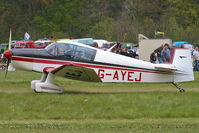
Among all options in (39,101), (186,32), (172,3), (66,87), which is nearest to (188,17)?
(172,3)

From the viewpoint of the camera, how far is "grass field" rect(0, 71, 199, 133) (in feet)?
31.3

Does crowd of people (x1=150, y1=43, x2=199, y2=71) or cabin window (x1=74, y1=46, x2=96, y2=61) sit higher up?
cabin window (x1=74, y1=46, x2=96, y2=61)

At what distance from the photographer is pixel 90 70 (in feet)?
41.8

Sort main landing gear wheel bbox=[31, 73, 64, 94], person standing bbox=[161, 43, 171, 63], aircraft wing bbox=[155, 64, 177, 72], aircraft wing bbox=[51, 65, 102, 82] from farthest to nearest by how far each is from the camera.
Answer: person standing bbox=[161, 43, 171, 63] < aircraft wing bbox=[155, 64, 177, 72] < main landing gear wheel bbox=[31, 73, 64, 94] < aircraft wing bbox=[51, 65, 102, 82]

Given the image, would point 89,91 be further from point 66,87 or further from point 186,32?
point 186,32

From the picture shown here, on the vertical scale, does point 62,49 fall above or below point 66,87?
above

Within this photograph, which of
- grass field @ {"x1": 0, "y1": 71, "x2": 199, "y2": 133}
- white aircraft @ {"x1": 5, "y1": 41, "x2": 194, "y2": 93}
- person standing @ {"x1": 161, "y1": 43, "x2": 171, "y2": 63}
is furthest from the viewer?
person standing @ {"x1": 161, "y1": 43, "x2": 171, "y2": 63}

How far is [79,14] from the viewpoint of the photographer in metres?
73.2

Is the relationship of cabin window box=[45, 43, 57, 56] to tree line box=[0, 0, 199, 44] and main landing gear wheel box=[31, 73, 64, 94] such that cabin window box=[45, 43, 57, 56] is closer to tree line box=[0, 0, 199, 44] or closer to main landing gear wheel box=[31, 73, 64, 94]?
main landing gear wheel box=[31, 73, 64, 94]

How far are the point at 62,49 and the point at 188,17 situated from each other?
170 feet

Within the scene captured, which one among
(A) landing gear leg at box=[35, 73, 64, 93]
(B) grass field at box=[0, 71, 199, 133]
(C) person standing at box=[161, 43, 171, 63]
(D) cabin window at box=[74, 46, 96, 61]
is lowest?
(B) grass field at box=[0, 71, 199, 133]

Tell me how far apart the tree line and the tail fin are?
40.3 metres

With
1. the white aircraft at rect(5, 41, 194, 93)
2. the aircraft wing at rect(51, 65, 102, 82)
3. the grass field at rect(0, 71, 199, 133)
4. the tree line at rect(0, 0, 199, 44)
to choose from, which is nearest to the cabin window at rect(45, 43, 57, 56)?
the white aircraft at rect(5, 41, 194, 93)

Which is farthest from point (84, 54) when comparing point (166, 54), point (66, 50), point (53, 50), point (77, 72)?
point (166, 54)
